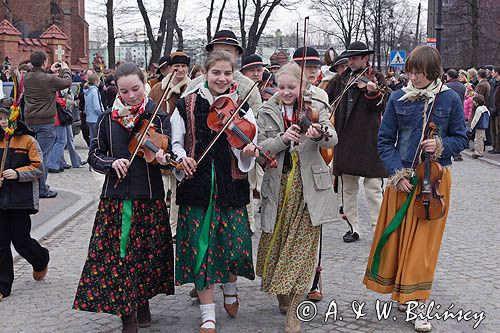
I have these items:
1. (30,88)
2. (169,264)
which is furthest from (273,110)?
(30,88)

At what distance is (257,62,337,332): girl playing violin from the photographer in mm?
5055

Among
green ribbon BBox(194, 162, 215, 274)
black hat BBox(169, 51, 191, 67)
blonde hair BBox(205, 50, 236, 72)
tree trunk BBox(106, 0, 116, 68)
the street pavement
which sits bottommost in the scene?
the street pavement

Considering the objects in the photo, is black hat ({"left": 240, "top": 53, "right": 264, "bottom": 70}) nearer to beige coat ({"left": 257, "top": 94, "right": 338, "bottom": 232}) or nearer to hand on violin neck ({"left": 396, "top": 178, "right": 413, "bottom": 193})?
beige coat ({"left": 257, "top": 94, "right": 338, "bottom": 232})

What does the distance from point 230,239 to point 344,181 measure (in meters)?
3.34

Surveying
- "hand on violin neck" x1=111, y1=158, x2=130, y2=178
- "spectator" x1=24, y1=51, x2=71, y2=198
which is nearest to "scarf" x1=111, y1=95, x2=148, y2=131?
"hand on violin neck" x1=111, y1=158, x2=130, y2=178

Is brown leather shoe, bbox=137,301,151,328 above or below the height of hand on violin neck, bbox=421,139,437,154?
below

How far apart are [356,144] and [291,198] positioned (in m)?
2.87

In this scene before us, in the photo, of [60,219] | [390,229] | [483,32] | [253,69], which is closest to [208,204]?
[390,229]

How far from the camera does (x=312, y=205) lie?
16.6ft

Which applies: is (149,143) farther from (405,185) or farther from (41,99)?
(41,99)

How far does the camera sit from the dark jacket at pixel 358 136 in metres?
7.76

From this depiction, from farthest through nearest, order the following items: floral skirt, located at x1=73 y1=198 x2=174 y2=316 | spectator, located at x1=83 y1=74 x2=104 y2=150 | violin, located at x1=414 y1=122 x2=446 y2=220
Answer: spectator, located at x1=83 y1=74 x2=104 y2=150 < violin, located at x1=414 y1=122 x2=446 y2=220 < floral skirt, located at x1=73 y1=198 x2=174 y2=316

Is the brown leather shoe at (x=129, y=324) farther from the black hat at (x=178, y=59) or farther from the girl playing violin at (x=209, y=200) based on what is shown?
the black hat at (x=178, y=59)

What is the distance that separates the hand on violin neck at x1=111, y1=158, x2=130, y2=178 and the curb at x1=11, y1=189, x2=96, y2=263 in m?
3.06
